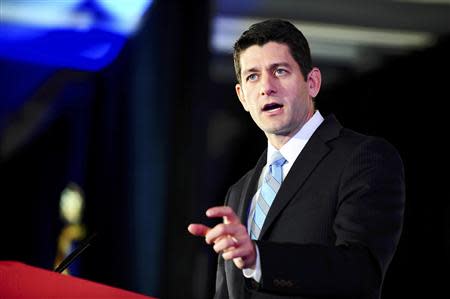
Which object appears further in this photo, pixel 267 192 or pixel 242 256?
pixel 267 192

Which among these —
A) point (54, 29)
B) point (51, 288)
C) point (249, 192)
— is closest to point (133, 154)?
point (54, 29)

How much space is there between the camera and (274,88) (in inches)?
48.9

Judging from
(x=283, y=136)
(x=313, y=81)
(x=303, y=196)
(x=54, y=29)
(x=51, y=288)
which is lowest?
(x=51, y=288)

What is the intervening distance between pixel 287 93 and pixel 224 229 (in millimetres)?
426

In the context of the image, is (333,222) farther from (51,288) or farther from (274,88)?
(51,288)

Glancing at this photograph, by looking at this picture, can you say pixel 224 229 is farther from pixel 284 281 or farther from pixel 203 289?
pixel 203 289

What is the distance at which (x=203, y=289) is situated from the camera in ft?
10.9

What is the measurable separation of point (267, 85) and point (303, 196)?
0.20 meters

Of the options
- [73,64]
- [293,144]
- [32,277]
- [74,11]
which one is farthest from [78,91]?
[32,277]

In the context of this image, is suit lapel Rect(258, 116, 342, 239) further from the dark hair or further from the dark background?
the dark background

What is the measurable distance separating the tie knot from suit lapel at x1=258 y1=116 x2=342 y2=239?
6 cm

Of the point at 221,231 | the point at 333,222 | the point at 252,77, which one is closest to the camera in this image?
the point at 221,231

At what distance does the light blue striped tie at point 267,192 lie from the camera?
1.27 meters

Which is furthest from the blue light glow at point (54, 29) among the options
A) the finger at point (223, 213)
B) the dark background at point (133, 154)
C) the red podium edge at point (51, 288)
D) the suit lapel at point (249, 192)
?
the finger at point (223, 213)
